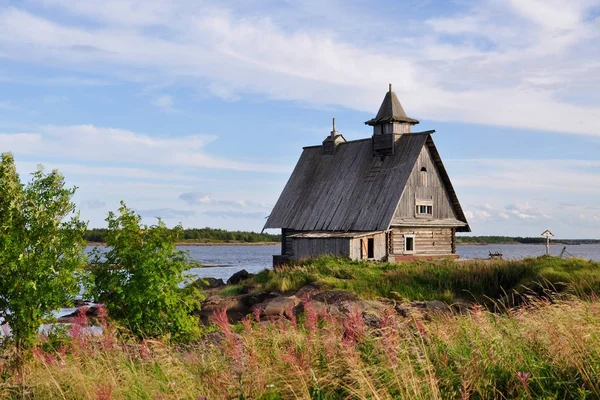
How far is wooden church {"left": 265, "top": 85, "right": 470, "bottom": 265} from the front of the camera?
3512 centimetres

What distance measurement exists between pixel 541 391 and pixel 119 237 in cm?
919

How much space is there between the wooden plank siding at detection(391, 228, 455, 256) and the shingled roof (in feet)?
5.19

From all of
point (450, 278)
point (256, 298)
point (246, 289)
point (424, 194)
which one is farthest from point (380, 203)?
point (256, 298)

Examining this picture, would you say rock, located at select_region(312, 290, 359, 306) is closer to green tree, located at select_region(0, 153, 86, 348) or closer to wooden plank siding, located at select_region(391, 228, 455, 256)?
green tree, located at select_region(0, 153, 86, 348)

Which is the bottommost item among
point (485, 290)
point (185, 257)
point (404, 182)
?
point (485, 290)

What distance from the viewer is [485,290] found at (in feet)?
81.0

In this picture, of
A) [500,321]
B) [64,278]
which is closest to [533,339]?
[500,321]

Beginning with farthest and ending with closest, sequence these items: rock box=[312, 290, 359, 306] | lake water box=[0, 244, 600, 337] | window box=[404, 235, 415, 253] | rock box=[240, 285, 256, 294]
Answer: lake water box=[0, 244, 600, 337]
window box=[404, 235, 415, 253]
rock box=[240, 285, 256, 294]
rock box=[312, 290, 359, 306]

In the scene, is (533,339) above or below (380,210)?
below

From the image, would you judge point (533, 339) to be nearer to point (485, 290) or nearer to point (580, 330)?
point (580, 330)

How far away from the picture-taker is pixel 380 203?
1395 inches

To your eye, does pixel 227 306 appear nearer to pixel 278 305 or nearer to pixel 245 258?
pixel 278 305

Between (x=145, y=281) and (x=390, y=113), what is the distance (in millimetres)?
27226

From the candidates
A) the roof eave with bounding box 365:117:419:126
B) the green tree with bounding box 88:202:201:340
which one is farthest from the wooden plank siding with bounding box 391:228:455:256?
the green tree with bounding box 88:202:201:340
